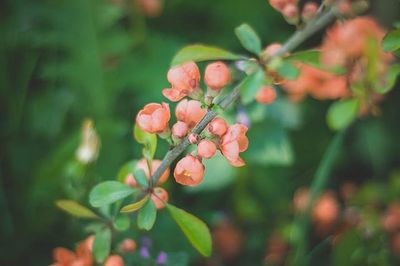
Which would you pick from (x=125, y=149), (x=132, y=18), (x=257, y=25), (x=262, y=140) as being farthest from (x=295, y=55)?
(x=132, y=18)

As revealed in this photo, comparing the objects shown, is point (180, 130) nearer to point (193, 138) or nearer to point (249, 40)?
point (193, 138)

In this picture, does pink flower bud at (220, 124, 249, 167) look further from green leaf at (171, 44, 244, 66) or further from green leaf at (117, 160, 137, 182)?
green leaf at (117, 160, 137, 182)

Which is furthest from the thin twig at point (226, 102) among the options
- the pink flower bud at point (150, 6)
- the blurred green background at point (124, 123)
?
the pink flower bud at point (150, 6)

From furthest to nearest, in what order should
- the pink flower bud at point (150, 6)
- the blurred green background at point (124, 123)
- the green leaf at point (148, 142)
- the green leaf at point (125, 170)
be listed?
the pink flower bud at point (150, 6) → the blurred green background at point (124, 123) → the green leaf at point (125, 170) → the green leaf at point (148, 142)

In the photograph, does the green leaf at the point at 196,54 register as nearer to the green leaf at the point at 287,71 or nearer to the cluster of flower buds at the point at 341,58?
the green leaf at the point at 287,71

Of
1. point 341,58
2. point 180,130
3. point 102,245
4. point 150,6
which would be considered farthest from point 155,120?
point 150,6

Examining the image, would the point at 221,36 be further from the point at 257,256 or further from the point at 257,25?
the point at 257,256
